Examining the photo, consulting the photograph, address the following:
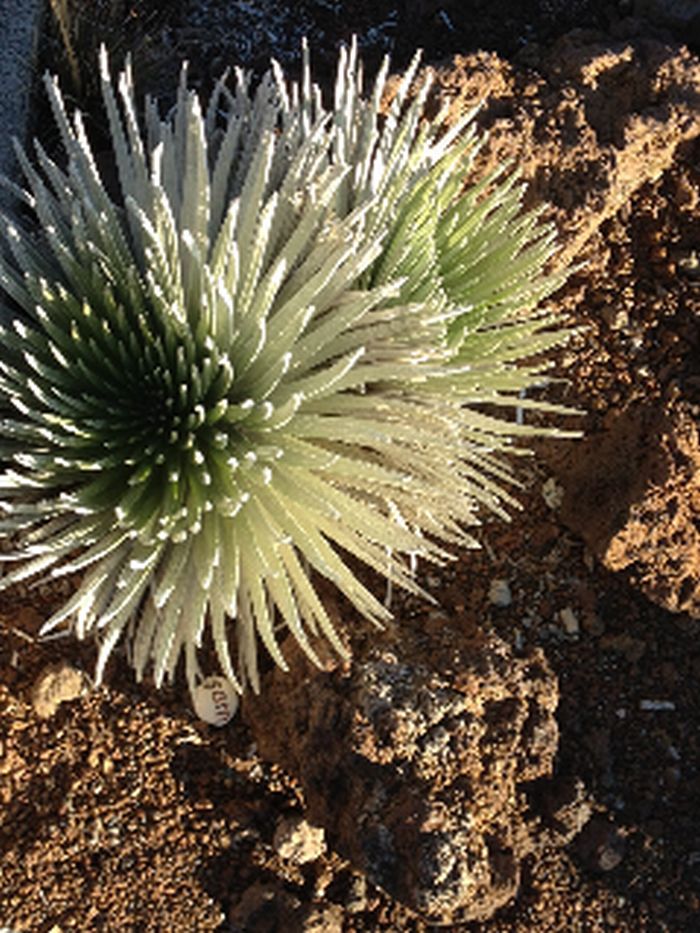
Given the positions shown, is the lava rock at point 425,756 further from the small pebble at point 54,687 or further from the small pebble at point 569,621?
the small pebble at point 54,687

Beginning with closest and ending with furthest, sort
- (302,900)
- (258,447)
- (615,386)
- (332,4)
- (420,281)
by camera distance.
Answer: (258,447), (420,281), (302,900), (615,386), (332,4)

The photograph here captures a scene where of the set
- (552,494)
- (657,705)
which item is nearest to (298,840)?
(657,705)

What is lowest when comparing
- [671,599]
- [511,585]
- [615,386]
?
[671,599]

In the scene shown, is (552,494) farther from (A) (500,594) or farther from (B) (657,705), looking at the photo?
(B) (657,705)

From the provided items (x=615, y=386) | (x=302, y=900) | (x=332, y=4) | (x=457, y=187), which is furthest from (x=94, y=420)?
(x=332, y=4)

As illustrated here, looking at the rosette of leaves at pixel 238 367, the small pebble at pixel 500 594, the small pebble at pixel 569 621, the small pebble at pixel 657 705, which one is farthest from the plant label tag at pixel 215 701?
the small pebble at pixel 657 705

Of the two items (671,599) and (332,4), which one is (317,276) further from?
(332,4)
